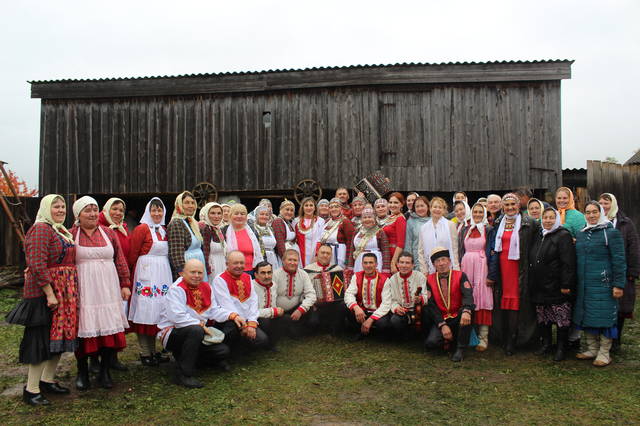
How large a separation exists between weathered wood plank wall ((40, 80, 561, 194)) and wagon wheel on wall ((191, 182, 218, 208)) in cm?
21

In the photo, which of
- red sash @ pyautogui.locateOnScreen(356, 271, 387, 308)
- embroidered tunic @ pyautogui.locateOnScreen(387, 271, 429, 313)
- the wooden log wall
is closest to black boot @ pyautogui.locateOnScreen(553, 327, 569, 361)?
embroidered tunic @ pyautogui.locateOnScreen(387, 271, 429, 313)

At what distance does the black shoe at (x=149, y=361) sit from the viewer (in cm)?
534

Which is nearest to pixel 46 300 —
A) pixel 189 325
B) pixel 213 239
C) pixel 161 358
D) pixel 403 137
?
pixel 189 325

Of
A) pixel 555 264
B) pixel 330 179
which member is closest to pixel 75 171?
pixel 330 179

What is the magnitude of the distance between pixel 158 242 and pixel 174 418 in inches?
78.9

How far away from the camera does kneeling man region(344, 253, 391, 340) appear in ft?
19.5

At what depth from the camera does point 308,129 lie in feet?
40.8

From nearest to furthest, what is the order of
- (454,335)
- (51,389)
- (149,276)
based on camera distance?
(51,389), (149,276), (454,335)

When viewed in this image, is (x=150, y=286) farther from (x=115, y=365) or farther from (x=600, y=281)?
(x=600, y=281)

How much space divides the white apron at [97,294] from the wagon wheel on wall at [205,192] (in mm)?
8120

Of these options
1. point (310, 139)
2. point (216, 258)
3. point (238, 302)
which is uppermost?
point (310, 139)

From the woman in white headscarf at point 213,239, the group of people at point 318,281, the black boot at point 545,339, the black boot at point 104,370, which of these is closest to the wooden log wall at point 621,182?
the group of people at point 318,281

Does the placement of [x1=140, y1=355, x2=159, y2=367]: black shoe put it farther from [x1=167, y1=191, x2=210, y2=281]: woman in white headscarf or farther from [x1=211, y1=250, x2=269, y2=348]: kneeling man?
[x1=167, y1=191, x2=210, y2=281]: woman in white headscarf

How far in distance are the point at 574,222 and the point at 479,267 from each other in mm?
1207
